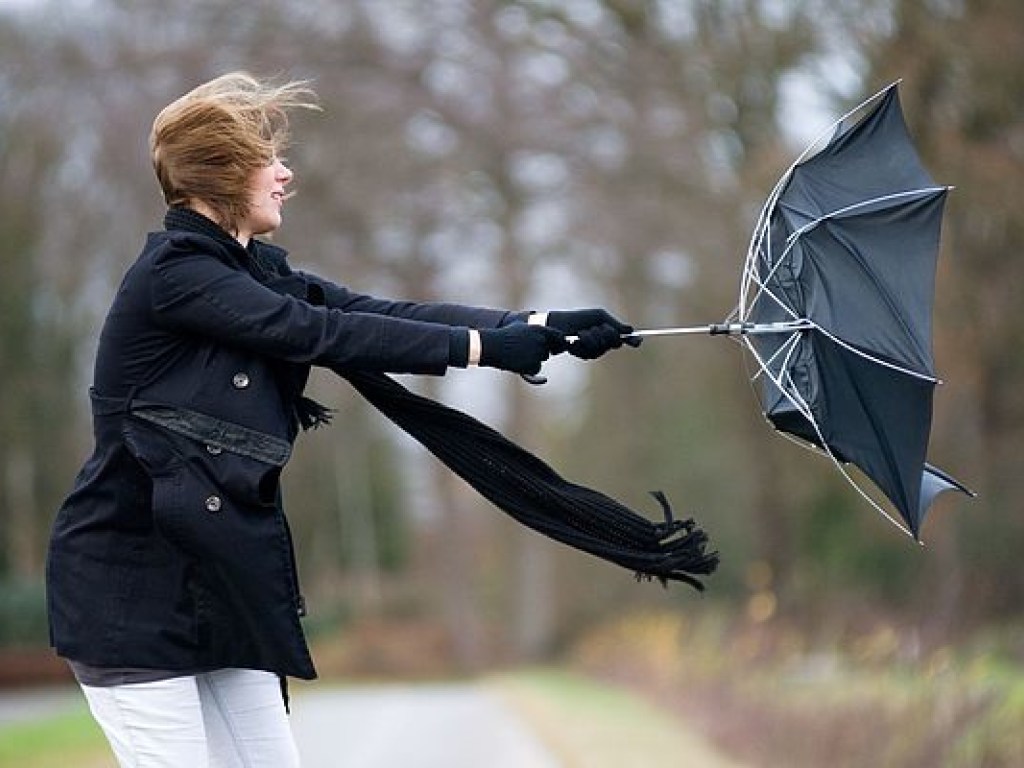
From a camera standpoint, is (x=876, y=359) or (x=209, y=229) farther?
(x=876, y=359)

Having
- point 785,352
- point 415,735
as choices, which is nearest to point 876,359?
point 785,352

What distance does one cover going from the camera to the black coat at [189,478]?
3.92m

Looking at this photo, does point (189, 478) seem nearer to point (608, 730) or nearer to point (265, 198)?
point (265, 198)

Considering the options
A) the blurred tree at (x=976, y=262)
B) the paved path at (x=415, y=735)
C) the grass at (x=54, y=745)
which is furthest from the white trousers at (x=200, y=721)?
the blurred tree at (x=976, y=262)

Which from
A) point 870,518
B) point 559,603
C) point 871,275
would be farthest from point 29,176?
point 871,275

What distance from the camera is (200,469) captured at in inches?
154

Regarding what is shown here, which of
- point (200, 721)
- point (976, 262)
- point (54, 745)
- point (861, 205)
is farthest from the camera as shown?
point (976, 262)

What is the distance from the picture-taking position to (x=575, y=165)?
28875 millimetres

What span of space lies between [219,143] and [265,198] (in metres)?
0.18

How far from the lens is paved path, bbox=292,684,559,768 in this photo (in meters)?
14.4

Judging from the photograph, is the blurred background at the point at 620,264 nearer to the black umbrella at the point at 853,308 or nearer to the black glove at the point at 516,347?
the black umbrella at the point at 853,308

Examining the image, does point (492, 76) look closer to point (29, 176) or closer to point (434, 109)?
point (434, 109)

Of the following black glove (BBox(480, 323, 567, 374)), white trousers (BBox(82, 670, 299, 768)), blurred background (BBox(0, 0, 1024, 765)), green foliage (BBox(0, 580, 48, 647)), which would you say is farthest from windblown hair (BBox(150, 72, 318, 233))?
green foliage (BBox(0, 580, 48, 647))

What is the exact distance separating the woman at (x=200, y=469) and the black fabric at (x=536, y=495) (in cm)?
33
